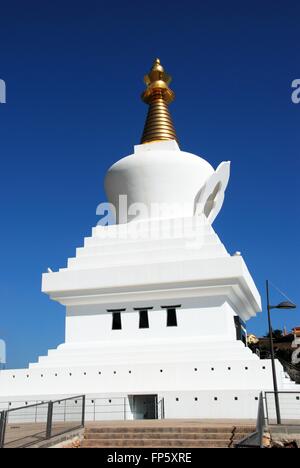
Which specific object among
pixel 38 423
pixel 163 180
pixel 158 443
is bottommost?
pixel 158 443

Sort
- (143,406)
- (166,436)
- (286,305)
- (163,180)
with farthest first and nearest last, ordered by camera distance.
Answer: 1. (163,180)
2. (143,406)
3. (286,305)
4. (166,436)

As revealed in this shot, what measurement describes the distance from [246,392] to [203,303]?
12.1ft

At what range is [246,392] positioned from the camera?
47.5 feet

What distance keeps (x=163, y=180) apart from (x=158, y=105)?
566cm

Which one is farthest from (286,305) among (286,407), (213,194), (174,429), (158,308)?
(213,194)

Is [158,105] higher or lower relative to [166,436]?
higher

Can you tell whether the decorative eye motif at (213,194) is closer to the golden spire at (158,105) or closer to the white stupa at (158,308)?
the white stupa at (158,308)

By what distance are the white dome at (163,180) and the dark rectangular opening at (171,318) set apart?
4389 millimetres

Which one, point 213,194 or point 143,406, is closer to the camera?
point 143,406

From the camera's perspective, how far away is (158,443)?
35.9 feet

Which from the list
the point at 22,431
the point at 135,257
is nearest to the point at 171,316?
the point at 135,257

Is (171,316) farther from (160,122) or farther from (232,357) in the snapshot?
(160,122)

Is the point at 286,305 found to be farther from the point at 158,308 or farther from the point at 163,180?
the point at 163,180

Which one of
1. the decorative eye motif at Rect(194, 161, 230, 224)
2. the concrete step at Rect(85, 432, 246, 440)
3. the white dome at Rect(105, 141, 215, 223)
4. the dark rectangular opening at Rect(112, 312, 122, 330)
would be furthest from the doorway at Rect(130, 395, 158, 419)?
the decorative eye motif at Rect(194, 161, 230, 224)
